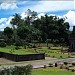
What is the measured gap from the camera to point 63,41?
9125 cm

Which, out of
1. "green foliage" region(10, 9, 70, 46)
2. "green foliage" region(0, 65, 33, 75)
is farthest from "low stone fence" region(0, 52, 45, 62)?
"green foliage" region(10, 9, 70, 46)

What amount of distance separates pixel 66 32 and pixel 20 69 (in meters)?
81.4

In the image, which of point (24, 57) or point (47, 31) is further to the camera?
point (47, 31)

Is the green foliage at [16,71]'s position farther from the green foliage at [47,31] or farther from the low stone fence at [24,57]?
the green foliage at [47,31]

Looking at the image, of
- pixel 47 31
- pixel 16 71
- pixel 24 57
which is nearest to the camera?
pixel 16 71

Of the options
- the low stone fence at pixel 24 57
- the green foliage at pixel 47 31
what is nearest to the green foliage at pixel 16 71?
the low stone fence at pixel 24 57

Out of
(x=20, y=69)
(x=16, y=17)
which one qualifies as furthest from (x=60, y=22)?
(x=20, y=69)

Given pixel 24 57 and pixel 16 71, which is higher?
pixel 16 71

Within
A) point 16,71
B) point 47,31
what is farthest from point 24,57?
point 47,31

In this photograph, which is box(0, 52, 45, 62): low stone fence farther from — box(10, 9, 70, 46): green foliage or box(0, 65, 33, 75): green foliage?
box(10, 9, 70, 46): green foliage

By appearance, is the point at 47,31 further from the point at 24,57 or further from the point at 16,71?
the point at 16,71

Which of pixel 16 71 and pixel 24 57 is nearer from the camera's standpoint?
pixel 16 71

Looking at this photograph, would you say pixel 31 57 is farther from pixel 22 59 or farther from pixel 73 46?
pixel 73 46

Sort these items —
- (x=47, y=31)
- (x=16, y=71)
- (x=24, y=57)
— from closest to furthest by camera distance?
(x=16, y=71)
(x=24, y=57)
(x=47, y=31)
